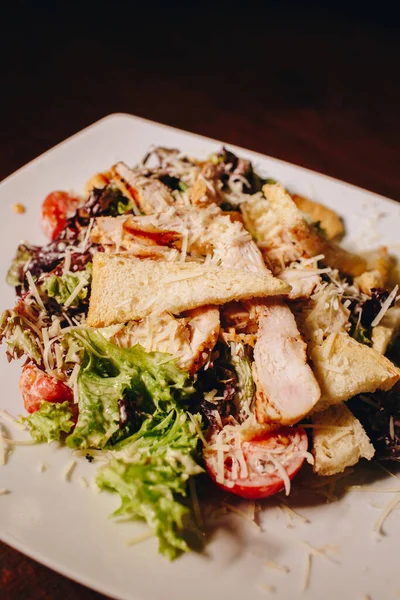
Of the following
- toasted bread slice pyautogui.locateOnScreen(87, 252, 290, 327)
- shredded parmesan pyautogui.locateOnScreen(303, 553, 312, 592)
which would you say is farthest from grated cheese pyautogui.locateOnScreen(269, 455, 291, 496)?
toasted bread slice pyautogui.locateOnScreen(87, 252, 290, 327)

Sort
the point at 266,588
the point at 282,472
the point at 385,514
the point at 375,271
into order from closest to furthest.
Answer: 1. the point at 266,588
2. the point at 282,472
3. the point at 385,514
4. the point at 375,271

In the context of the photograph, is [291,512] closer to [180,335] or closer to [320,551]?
[320,551]

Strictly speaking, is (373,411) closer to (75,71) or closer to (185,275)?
(185,275)

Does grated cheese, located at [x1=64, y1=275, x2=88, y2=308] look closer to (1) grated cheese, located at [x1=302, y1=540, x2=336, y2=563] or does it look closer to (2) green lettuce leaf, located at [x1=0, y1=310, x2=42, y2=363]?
(2) green lettuce leaf, located at [x1=0, y1=310, x2=42, y2=363]

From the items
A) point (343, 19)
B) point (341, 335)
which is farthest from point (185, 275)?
point (343, 19)

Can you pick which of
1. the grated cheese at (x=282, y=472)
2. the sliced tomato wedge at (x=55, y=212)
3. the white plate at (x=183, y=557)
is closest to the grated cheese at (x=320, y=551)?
the white plate at (x=183, y=557)

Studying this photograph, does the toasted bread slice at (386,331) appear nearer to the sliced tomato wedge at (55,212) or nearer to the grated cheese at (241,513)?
the grated cheese at (241,513)

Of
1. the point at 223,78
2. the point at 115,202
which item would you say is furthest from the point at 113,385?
the point at 223,78
